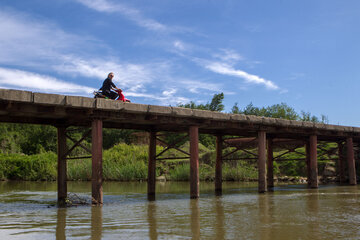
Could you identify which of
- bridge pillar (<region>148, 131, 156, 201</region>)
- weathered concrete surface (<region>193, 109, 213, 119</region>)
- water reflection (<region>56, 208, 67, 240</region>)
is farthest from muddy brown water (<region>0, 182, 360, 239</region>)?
bridge pillar (<region>148, 131, 156, 201</region>)

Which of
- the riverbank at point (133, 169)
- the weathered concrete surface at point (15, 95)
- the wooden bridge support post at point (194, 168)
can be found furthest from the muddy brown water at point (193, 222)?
the riverbank at point (133, 169)

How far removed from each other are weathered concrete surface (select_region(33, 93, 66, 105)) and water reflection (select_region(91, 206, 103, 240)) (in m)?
3.63

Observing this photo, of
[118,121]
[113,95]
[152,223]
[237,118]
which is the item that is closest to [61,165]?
[118,121]

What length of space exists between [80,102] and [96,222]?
4.46m

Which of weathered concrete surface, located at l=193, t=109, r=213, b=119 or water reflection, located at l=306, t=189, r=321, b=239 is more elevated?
weathered concrete surface, located at l=193, t=109, r=213, b=119

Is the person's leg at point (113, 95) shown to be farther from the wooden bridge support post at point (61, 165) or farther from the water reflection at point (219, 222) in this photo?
the water reflection at point (219, 222)

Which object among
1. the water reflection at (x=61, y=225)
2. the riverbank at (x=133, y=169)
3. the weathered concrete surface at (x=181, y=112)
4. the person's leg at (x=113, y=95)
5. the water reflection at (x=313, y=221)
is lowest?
the water reflection at (x=313, y=221)

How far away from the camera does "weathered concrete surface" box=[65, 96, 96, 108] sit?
12.6 metres

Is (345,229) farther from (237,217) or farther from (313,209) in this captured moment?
(313,209)

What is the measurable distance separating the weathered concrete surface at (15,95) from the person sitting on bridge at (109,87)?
3.26 meters

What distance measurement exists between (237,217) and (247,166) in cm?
2473

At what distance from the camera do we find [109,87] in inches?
585

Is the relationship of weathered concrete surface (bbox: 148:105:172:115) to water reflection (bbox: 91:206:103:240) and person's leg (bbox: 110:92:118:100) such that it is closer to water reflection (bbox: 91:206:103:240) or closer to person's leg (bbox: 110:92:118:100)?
person's leg (bbox: 110:92:118:100)

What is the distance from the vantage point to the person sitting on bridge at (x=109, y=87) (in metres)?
14.8
